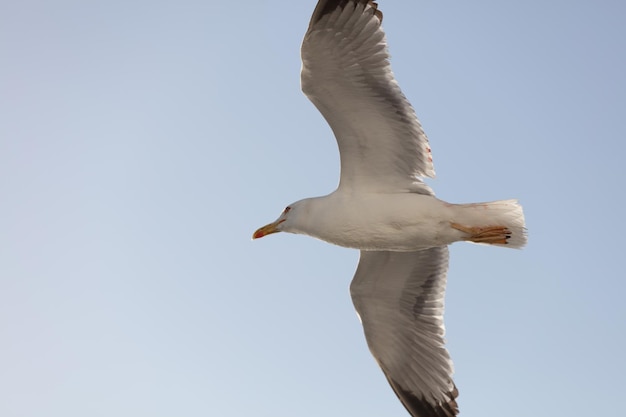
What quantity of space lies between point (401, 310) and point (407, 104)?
2.57 metres

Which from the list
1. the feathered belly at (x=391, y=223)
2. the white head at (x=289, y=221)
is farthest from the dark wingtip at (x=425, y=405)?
the white head at (x=289, y=221)

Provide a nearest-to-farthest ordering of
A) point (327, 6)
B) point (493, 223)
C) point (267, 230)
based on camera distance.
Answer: point (327, 6)
point (493, 223)
point (267, 230)

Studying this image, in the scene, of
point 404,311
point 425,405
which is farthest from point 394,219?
point 425,405

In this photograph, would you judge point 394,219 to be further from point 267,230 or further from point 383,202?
point 267,230

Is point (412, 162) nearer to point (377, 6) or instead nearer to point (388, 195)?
point (388, 195)

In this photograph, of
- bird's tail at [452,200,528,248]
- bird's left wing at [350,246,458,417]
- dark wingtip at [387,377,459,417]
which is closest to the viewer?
bird's tail at [452,200,528,248]

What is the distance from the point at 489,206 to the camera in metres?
8.55

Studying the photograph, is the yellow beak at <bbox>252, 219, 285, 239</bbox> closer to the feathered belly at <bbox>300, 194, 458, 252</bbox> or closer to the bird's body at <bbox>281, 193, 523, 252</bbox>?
the bird's body at <bbox>281, 193, 523, 252</bbox>

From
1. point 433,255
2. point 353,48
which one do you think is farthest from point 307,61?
point 433,255

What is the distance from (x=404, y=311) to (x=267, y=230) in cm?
186

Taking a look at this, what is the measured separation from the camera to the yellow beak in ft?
30.5

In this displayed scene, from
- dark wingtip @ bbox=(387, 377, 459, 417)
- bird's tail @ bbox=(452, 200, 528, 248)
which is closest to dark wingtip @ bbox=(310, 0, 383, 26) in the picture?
bird's tail @ bbox=(452, 200, 528, 248)

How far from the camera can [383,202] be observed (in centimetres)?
870

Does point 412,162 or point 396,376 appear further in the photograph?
point 396,376
